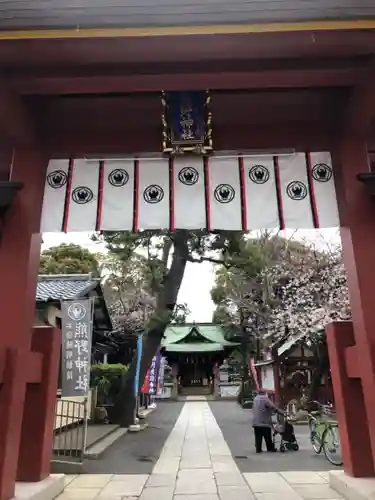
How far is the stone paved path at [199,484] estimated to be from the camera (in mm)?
5926

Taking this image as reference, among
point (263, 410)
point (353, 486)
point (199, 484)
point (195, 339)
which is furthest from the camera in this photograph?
point (195, 339)

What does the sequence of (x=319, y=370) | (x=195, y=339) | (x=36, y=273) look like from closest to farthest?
(x=36, y=273) < (x=319, y=370) < (x=195, y=339)

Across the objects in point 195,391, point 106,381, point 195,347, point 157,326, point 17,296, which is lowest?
point 195,391

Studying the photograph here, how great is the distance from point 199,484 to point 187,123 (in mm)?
5633

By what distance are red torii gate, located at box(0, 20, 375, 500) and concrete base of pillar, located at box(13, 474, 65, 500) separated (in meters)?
0.12

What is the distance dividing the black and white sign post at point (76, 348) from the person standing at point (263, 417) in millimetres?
4052

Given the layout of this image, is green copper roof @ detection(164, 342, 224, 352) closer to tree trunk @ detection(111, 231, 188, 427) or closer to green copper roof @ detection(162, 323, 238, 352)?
green copper roof @ detection(162, 323, 238, 352)

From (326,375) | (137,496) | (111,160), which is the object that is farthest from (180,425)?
(111,160)

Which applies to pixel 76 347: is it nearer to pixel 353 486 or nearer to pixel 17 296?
pixel 17 296

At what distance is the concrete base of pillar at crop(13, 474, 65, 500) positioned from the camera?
444 cm

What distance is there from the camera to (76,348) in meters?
10.1

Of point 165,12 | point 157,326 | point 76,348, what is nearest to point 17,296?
point 165,12

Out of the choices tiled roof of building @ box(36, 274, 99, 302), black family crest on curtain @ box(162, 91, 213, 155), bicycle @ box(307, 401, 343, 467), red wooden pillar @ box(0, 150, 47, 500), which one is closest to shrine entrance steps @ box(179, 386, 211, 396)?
tiled roof of building @ box(36, 274, 99, 302)

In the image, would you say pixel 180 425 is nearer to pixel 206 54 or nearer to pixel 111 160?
pixel 111 160
